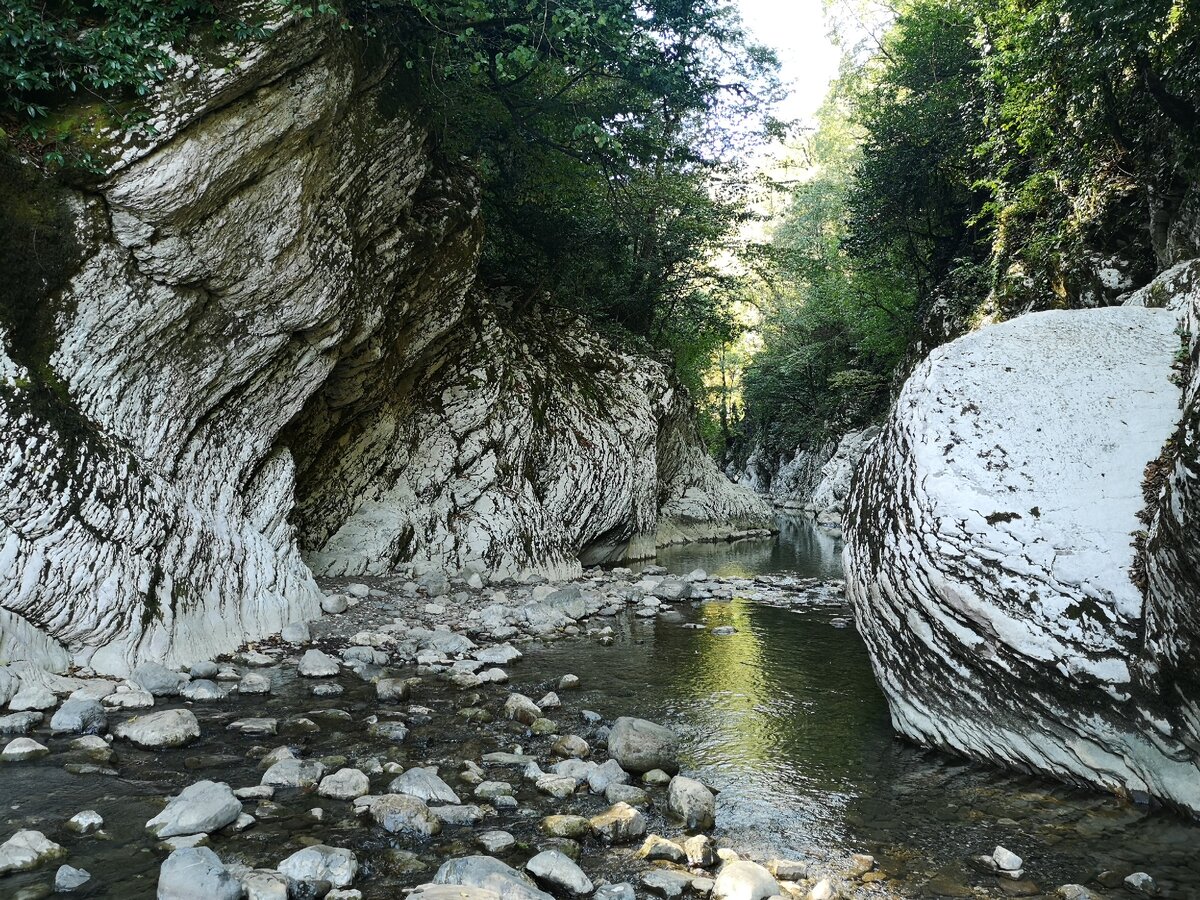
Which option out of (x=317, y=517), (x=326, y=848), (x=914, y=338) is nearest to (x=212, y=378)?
(x=317, y=517)

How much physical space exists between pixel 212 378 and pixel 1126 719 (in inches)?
355

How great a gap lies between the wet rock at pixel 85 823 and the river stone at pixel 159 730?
43.3 inches

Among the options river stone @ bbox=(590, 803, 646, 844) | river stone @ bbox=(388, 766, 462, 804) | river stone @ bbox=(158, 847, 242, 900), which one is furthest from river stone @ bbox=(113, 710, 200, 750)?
river stone @ bbox=(590, 803, 646, 844)

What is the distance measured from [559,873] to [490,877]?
42 cm

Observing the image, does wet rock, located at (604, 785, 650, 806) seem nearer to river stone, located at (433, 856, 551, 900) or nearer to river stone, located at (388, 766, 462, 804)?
river stone, located at (388, 766, 462, 804)

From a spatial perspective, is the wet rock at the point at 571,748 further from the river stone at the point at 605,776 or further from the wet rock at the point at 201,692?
the wet rock at the point at 201,692

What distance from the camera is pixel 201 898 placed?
313cm

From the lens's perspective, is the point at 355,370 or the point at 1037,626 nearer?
the point at 1037,626

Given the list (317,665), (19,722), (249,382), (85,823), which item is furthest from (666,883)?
(249,382)

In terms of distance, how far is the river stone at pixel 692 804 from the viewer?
4.48m

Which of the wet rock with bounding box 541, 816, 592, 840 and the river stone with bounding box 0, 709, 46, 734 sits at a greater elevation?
the river stone with bounding box 0, 709, 46, 734

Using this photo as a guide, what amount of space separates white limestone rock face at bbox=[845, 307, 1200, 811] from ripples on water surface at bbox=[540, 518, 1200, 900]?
13.0 inches

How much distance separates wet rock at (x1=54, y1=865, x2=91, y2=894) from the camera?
323 centimetres

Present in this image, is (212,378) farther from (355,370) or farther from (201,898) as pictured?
(201,898)
